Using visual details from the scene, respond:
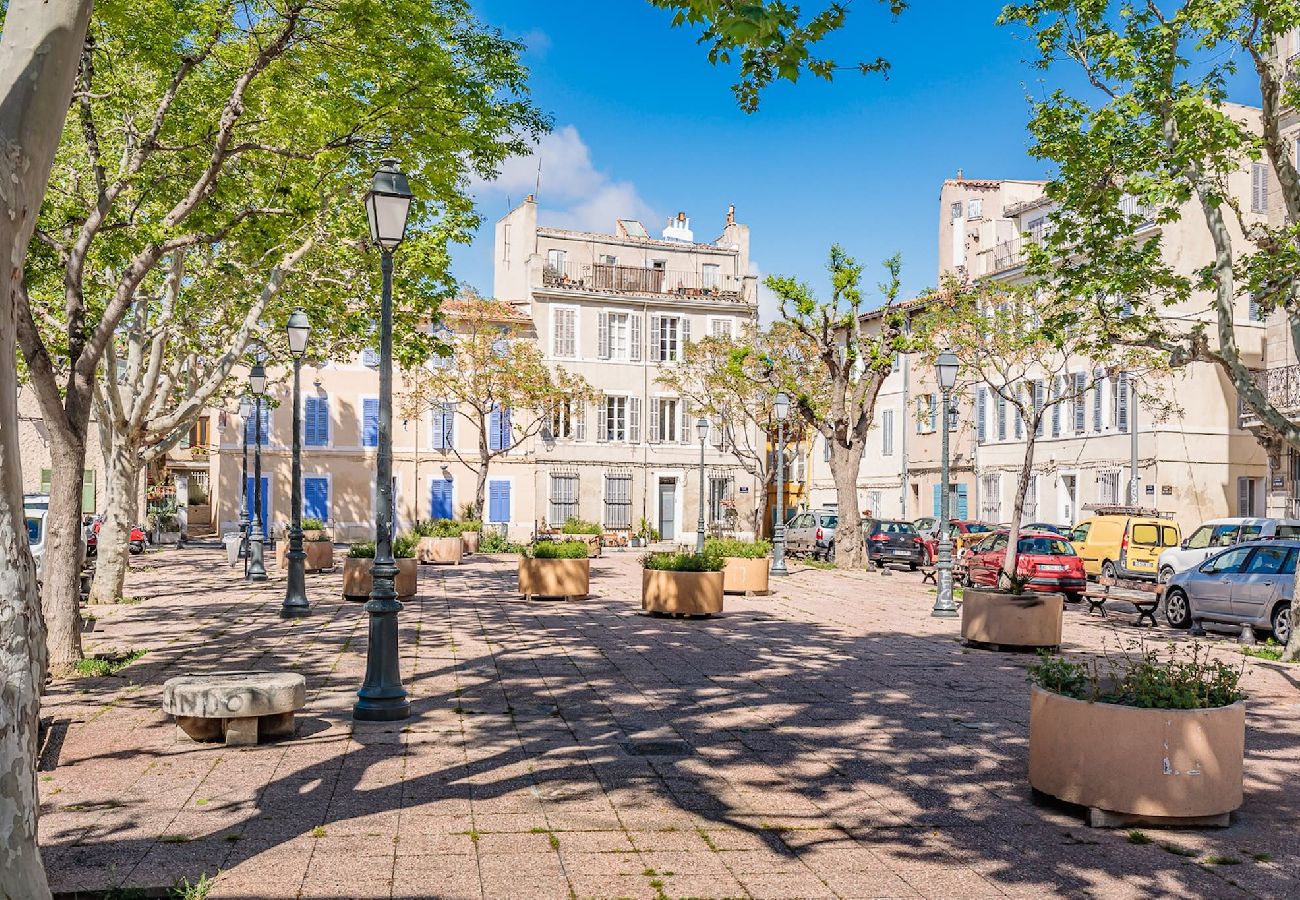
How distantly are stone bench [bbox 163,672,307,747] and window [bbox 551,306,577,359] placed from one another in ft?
131

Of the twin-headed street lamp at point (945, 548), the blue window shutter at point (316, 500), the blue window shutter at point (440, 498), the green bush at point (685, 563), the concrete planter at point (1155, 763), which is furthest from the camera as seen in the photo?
the blue window shutter at point (440, 498)

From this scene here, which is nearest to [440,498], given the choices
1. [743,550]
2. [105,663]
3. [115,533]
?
[743,550]

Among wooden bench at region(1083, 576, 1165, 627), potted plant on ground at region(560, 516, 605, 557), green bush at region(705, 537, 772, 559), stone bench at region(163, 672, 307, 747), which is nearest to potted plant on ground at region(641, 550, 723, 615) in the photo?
green bush at region(705, 537, 772, 559)

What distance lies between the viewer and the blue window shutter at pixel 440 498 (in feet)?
150

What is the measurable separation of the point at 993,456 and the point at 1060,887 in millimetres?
40837

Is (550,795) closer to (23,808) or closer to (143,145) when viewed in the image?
(23,808)

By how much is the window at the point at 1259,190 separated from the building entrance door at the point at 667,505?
23.6 m

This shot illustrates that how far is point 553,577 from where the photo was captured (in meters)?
21.2

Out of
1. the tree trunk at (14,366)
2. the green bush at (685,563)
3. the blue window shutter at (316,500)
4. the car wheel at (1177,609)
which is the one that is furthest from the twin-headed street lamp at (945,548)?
the blue window shutter at (316,500)

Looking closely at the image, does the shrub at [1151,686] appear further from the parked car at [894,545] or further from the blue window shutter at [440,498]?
the blue window shutter at [440,498]

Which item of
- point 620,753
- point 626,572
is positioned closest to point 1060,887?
point 620,753

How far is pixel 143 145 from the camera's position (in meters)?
11.8

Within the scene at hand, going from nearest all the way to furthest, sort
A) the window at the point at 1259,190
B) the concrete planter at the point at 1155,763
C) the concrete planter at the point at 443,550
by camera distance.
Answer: the concrete planter at the point at 1155,763 < the concrete planter at the point at 443,550 < the window at the point at 1259,190

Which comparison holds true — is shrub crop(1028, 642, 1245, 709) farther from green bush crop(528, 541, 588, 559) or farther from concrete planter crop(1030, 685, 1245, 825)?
green bush crop(528, 541, 588, 559)
